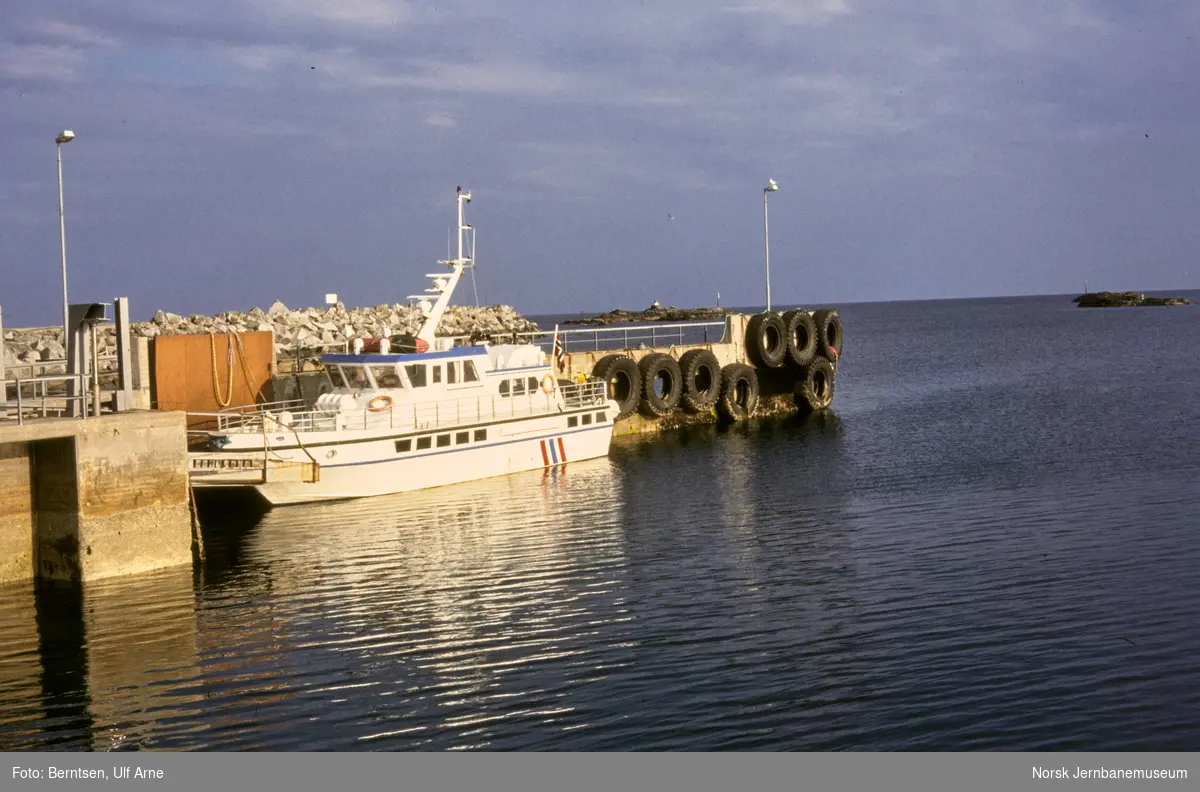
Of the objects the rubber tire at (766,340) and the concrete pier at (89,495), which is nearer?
the concrete pier at (89,495)

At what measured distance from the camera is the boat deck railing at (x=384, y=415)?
986 inches

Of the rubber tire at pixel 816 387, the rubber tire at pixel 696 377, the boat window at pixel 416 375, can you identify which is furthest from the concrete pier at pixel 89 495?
the rubber tire at pixel 816 387

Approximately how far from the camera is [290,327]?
5050cm

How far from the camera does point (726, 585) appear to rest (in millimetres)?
17953

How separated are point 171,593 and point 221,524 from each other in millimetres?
6311

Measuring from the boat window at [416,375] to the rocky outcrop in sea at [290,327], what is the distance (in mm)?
5154

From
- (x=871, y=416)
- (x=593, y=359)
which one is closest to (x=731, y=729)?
(x=593, y=359)

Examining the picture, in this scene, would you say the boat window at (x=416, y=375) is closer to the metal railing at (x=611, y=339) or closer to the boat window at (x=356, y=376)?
the boat window at (x=356, y=376)

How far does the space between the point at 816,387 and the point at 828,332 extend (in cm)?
253

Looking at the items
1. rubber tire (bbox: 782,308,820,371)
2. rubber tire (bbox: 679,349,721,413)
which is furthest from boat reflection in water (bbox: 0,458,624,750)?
rubber tire (bbox: 782,308,820,371)

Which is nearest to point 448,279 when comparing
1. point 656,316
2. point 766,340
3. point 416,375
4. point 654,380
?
point 416,375

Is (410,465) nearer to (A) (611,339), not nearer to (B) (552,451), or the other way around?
(B) (552,451)

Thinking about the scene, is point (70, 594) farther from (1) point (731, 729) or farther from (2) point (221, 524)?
(1) point (731, 729)

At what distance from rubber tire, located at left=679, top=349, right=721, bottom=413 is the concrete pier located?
2292 cm
